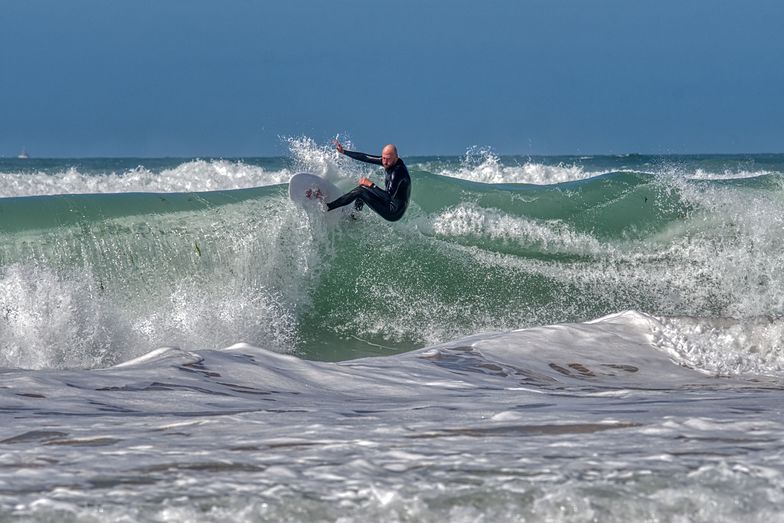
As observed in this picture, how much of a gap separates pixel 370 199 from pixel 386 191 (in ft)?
0.79

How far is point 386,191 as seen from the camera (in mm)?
11023

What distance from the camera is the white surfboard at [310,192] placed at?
11273 millimetres

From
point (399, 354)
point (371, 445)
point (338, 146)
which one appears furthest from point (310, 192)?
point (371, 445)

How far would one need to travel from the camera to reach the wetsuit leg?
1087 centimetres

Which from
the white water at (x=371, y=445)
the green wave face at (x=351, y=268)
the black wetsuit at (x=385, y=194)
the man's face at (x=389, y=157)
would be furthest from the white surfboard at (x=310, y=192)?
the white water at (x=371, y=445)

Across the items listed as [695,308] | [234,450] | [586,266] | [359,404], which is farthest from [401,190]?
[234,450]

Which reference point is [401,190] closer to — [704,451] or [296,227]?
[296,227]

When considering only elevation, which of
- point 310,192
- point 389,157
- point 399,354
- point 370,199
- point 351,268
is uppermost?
point 389,157

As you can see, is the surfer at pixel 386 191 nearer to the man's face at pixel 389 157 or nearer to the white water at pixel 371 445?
the man's face at pixel 389 157

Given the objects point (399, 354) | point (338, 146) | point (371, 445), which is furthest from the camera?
point (338, 146)

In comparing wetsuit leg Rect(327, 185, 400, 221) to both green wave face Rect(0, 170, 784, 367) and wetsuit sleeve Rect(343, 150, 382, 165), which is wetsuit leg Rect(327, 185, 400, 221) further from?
green wave face Rect(0, 170, 784, 367)

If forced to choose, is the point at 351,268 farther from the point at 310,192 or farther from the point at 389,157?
the point at 389,157

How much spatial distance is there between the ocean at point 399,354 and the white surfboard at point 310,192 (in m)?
0.14

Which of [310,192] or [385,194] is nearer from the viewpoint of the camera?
[385,194]
